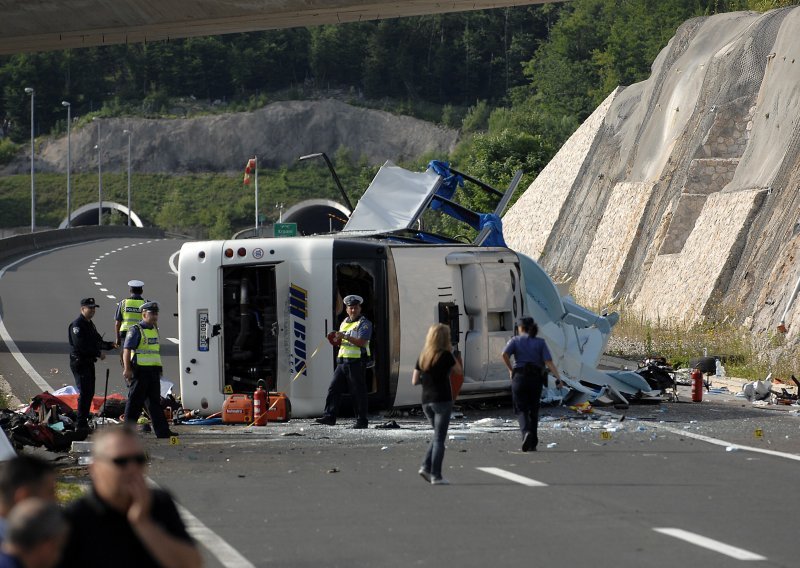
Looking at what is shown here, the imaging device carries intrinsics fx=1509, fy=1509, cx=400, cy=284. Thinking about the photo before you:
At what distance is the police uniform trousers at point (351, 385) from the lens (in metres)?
18.9

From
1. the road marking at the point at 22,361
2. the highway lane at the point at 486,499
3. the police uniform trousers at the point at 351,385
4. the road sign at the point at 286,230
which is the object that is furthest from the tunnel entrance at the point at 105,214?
the highway lane at the point at 486,499

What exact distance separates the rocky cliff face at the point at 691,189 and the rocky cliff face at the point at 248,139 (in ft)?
342

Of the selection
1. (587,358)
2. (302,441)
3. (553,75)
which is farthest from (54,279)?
(553,75)

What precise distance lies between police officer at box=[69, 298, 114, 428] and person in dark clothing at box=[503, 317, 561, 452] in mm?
5202

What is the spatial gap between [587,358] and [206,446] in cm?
771

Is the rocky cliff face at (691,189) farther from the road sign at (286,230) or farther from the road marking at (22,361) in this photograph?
the road marking at (22,361)

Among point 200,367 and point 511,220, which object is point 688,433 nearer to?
point 200,367

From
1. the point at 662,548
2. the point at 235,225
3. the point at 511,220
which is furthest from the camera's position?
the point at 235,225

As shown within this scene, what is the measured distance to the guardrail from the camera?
65.9 metres

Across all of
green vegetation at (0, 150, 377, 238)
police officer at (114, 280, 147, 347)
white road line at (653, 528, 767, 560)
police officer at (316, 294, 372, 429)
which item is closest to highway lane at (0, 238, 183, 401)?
police officer at (114, 280, 147, 347)

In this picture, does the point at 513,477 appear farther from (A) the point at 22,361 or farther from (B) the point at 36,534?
(A) the point at 22,361

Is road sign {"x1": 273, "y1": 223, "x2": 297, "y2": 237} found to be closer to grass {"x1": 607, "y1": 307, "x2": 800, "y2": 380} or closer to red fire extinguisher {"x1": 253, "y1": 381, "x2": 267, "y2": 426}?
grass {"x1": 607, "y1": 307, "x2": 800, "y2": 380}

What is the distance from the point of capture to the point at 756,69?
43.5 m

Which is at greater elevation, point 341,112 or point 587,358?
point 341,112
